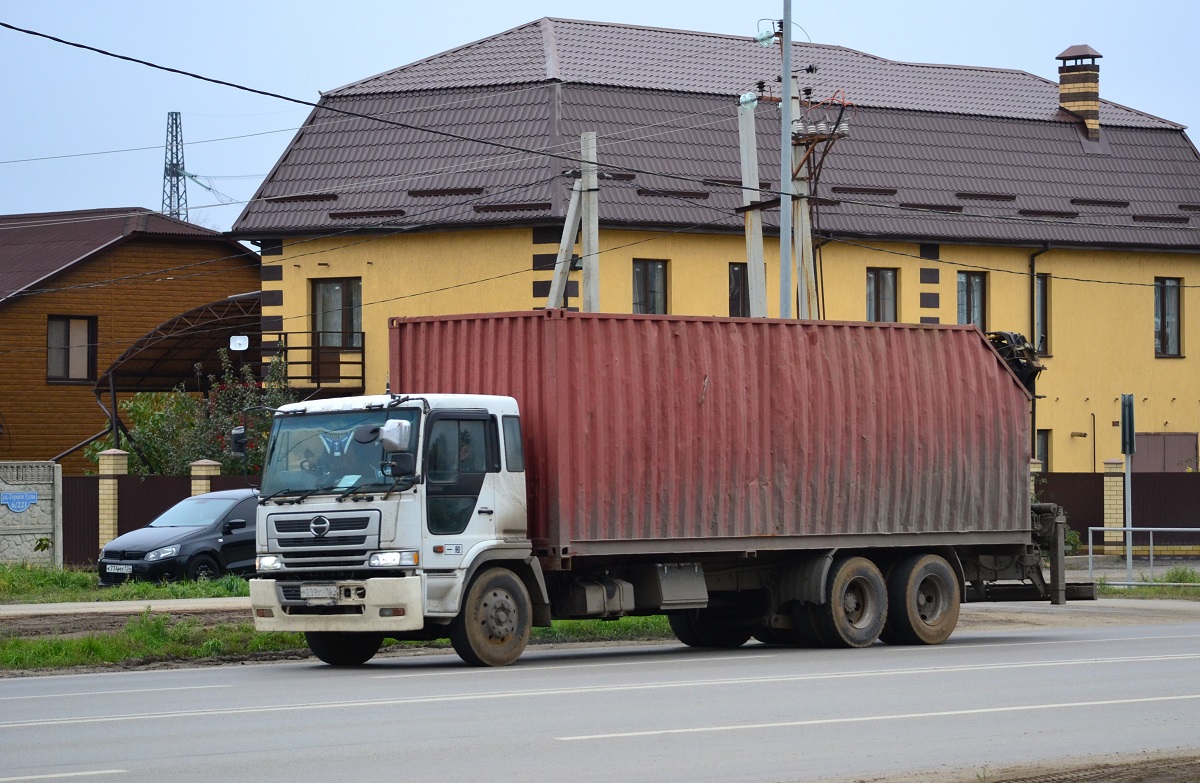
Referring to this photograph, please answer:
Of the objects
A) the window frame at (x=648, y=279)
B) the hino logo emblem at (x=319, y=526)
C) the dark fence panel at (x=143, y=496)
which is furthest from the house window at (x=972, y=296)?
the hino logo emblem at (x=319, y=526)

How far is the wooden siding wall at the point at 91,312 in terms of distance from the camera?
150 feet

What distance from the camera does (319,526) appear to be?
15953mm

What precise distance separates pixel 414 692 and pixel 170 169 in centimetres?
9845

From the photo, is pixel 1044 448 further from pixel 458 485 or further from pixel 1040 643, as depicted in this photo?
pixel 458 485

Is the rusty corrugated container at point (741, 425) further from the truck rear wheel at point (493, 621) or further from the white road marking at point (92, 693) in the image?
the white road marking at point (92, 693)

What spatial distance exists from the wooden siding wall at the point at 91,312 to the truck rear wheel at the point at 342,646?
2958 cm

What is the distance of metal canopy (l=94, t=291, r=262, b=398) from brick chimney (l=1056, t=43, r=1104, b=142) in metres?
20.3

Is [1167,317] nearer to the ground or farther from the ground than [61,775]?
farther from the ground

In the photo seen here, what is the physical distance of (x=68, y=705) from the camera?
44.0ft

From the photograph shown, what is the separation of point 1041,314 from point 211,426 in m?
19.0

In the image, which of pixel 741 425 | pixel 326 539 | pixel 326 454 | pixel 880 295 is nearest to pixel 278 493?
pixel 326 454

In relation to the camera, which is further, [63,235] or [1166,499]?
[63,235]

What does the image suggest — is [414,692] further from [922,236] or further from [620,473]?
[922,236]

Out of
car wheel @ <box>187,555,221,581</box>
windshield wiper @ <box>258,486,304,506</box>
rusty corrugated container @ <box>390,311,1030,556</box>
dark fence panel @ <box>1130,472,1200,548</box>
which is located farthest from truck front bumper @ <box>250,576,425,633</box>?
dark fence panel @ <box>1130,472,1200,548</box>
